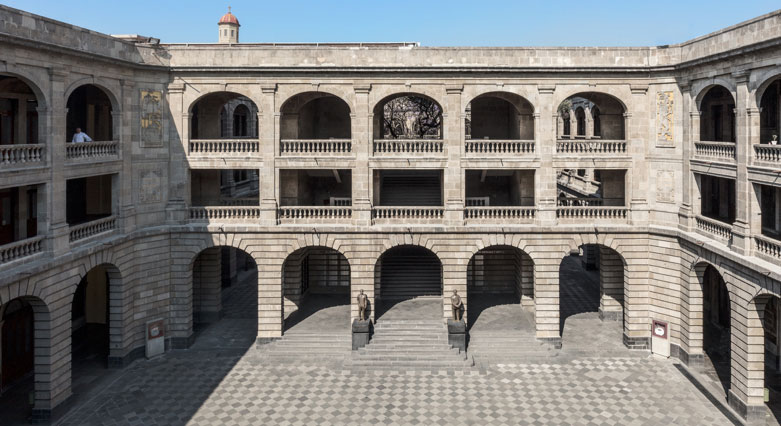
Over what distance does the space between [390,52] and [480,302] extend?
15.9 meters

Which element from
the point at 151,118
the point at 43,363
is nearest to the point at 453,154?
the point at 151,118

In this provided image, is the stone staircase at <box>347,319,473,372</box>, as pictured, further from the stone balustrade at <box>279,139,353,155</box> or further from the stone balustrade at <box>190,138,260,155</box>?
the stone balustrade at <box>190,138,260,155</box>

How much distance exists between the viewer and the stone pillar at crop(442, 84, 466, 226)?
3011 cm

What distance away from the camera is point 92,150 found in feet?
85.4

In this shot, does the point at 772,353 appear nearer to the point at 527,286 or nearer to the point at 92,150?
the point at 527,286

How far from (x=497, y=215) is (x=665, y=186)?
27.0ft

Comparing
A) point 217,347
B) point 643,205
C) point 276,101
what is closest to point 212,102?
point 276,101

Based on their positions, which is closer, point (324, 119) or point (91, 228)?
point (91, 228)

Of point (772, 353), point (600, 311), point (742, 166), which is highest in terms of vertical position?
point (742, 166)

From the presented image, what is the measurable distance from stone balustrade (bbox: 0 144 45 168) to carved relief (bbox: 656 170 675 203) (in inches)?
1081

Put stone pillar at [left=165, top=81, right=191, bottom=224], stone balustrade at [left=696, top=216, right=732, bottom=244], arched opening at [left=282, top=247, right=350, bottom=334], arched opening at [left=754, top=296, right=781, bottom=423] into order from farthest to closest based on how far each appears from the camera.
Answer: arched opening at [left=282, top=247, right=350, bottom=334]
stone pillar at [left=165, top=81, right=191, bottom=224]
stone balustrade at [left=696, top=216, right=732, bottom=244]
arched opening at [left=754, top=296, right=781, bottom=423]

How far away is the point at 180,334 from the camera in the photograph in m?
30.7

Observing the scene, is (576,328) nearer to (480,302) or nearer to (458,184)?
(480,302)

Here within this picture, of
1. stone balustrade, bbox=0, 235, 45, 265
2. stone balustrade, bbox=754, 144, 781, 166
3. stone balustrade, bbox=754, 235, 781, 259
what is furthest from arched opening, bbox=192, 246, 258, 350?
stone balustrade, bbox=754, 144, 781, 166
